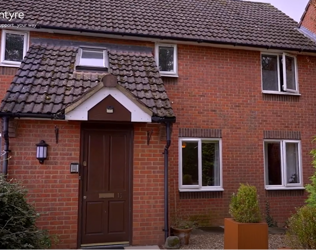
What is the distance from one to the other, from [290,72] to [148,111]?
615 centimetres

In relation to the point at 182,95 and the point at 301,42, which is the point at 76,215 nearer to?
the point at 182,95

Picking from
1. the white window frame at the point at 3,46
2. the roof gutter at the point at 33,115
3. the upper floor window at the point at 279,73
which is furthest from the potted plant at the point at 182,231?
the white window frame at the point at 3,46

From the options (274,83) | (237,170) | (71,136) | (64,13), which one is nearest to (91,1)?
(64,13)

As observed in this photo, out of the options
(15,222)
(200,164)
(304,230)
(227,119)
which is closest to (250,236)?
(304,230)

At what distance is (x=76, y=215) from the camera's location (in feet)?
21.2

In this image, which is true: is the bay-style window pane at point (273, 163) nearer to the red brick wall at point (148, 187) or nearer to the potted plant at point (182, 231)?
the potted plant at point (182, 231)

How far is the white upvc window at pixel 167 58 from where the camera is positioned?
30.2 feet

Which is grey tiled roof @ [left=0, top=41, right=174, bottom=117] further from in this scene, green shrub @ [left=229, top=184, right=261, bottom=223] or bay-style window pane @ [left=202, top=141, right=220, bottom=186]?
bay-style window pane @ [left=202, top=141, right=220, bottom=186]

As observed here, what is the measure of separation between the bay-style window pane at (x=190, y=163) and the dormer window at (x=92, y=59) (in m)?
3.28

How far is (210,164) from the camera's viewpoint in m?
9.23

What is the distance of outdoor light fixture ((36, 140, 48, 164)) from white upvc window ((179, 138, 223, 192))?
396 cm

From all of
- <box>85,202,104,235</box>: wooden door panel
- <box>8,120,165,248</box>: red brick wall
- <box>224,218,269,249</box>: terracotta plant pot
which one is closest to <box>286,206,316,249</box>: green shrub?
<box>224,218,269,249</box>: terracotta plant pot

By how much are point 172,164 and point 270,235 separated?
318 cm

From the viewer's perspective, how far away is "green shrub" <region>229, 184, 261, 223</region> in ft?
18.6
